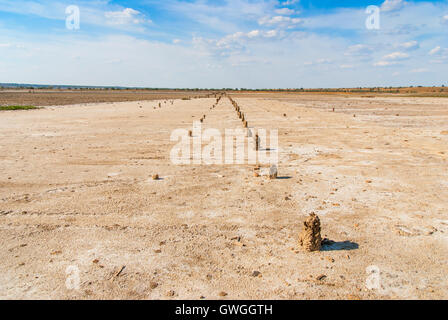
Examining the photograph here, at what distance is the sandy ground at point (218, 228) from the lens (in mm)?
3342

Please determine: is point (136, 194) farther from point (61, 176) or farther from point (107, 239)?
point (61, 176)

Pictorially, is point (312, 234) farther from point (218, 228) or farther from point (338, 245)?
point (218, 228)

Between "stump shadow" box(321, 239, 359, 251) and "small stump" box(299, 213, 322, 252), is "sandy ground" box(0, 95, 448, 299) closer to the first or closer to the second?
"stump shadow" box(321, 239, 359, 251)

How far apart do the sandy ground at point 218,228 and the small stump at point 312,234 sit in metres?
0.13

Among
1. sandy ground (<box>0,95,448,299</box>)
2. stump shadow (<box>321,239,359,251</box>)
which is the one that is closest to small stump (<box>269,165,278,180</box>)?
sandy ground (<box>0,95,448,299</box>)

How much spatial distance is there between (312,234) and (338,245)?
0.52m

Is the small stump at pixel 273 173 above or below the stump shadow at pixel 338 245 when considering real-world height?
above

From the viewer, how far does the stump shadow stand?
13.4 feet

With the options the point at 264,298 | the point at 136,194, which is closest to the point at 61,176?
the point at 136,194

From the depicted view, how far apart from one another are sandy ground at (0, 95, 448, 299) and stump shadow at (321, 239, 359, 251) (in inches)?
0.6

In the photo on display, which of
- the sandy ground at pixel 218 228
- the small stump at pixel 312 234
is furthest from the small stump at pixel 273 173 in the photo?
the small stump at pixel 312 234

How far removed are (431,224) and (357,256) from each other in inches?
70.9

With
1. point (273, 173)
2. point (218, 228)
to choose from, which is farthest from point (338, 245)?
point (273, 173)

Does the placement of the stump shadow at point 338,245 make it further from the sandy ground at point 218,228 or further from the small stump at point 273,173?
the small stump at point 273,173
